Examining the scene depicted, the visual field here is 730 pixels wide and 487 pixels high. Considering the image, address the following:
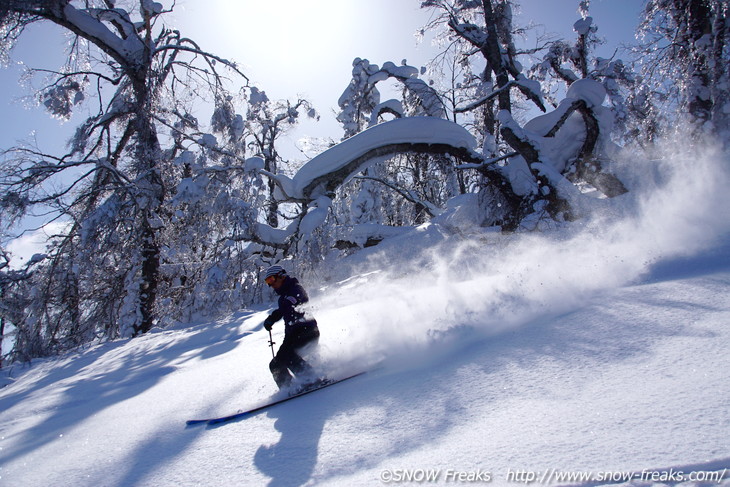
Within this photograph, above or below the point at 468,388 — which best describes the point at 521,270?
above

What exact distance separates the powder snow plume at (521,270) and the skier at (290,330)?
0.36 meters

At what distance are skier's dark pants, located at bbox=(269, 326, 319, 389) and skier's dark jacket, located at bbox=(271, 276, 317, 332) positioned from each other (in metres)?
0.04

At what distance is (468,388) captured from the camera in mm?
2770

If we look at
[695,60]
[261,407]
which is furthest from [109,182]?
[695,60]

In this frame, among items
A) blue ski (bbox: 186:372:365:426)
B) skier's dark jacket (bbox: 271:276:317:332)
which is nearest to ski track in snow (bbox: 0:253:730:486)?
blue ski (bbox: 186:372:365:426)

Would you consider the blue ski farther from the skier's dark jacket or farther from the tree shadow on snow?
the skier's dark jacket

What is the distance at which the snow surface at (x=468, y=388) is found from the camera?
188 cm

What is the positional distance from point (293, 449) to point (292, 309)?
7.01 ft

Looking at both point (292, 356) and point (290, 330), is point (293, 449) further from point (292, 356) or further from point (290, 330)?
point (290, 330)

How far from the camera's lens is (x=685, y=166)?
25.9 feet

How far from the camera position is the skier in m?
4.12

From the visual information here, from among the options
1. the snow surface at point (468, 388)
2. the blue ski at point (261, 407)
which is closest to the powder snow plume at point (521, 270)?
the snow surface at point (468, 388)

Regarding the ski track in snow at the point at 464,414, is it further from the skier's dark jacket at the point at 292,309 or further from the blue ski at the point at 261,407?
the skier's dark jacket at the point at 292,309

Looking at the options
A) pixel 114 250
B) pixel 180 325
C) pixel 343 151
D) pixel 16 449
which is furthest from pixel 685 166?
pixel 114 250
